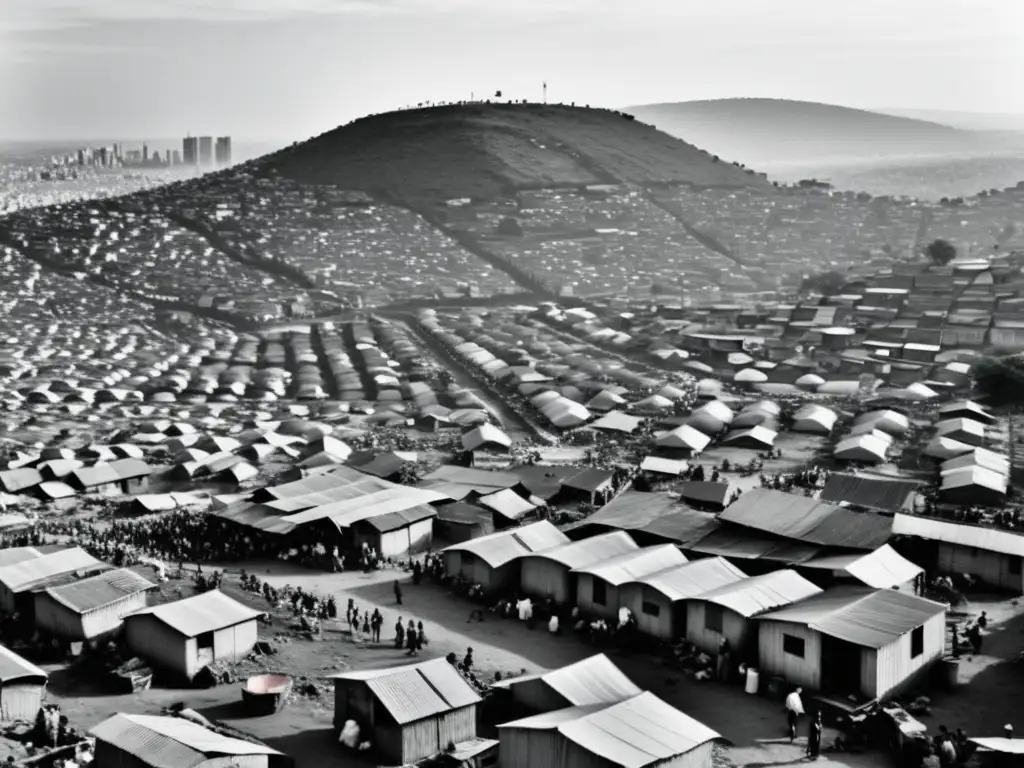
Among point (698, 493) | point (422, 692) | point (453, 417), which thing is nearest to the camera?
Result: point (422, 692)

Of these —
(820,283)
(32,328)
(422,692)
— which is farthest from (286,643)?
(820,283)

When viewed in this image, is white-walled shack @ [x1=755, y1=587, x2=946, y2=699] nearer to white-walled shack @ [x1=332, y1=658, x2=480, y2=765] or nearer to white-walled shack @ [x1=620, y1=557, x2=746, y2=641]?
white-walled shack @ [x1=620, y1=557, x2=746, y2=641]

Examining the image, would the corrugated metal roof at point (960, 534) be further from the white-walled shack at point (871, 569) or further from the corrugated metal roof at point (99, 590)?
the corrugated metal roof at point (99, 590)

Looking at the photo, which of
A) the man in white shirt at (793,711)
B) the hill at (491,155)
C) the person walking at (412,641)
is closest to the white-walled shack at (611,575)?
the person walking at (412,641)

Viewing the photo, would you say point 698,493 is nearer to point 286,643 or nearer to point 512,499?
point 512,499

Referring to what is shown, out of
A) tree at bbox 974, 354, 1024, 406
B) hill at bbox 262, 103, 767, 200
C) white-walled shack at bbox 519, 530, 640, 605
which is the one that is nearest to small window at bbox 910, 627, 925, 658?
white-walled shack at bbox 519, 530, 640, 605
